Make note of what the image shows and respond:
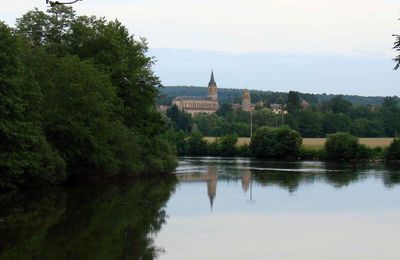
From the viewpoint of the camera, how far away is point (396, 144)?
273 ft

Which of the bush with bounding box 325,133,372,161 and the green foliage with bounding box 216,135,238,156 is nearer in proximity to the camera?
the bush with bounding box 325,133,372,161

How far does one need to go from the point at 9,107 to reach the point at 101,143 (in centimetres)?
882

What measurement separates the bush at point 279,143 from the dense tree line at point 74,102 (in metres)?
41.0

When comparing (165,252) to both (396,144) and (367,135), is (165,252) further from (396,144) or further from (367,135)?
(367,135)

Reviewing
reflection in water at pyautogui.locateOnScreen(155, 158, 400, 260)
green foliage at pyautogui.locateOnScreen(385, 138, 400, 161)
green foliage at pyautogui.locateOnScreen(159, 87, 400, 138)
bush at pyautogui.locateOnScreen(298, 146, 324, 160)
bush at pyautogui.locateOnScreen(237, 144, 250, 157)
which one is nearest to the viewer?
reflection in water at pyautogui.locateOnScreen(155, 158, 400, 260)

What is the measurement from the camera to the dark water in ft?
66.0

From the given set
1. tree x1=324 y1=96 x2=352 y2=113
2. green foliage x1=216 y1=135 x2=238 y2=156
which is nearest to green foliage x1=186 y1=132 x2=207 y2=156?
green foliage x1=216 y1=135 x2=238 y2=156

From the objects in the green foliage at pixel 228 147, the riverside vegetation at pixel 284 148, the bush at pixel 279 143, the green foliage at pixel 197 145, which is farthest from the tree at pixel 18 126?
the green foliage at pixel 197 145

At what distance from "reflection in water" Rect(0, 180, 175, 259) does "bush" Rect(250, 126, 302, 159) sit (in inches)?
2287

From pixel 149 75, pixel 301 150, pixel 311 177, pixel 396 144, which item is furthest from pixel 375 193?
pixel 301 150

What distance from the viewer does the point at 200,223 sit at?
25.9 metres

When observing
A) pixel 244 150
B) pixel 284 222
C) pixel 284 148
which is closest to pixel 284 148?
pixel 284 148

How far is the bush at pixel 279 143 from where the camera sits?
95.8m

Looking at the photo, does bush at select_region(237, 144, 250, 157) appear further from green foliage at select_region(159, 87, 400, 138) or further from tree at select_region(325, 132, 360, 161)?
green foliage at select_region(159, 87, 400, 138)
